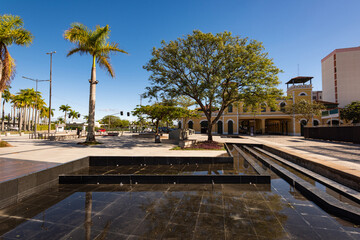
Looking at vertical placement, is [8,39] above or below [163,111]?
above

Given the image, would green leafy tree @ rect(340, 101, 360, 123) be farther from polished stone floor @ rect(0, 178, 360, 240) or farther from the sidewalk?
polished stone floor @ rect(0, 178, 360, 240)

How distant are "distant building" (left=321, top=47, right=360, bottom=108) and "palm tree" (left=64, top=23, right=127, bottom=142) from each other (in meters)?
73.3

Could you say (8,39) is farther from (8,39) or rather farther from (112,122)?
(112,122)

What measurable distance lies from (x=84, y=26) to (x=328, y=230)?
19567 mm

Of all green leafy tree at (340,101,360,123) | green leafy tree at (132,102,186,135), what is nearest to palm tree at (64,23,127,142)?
green leafy tree at (132,102,186,135)

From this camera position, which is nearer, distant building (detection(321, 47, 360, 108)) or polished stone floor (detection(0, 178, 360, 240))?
polished stone floor (detection(0, 178, 360, 240))

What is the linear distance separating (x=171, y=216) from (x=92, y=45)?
55.2ft

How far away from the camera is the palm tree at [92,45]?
591 inches

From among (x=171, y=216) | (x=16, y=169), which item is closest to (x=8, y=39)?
(x=16, y=169)

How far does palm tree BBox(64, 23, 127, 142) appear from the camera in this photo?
591 inches

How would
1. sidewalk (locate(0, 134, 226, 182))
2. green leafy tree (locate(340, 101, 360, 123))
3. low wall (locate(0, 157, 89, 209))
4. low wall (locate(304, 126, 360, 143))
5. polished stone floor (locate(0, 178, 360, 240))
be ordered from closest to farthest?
polished stone floor (locate(0, 178, 360, 240)), low wall (locate(0, 157, 89, 209)), sidewalk (locate(0, 134, 226, 182)), low wall (locate(304, 126, 360, 143)), green leafy tree (locate(340, 101, 360, 123))

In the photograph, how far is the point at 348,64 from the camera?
188 ft

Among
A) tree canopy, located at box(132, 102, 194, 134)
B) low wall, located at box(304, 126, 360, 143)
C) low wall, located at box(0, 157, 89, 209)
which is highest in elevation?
tree canopy, located at box(132, 102, 194, 134)

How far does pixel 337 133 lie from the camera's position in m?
20.3
